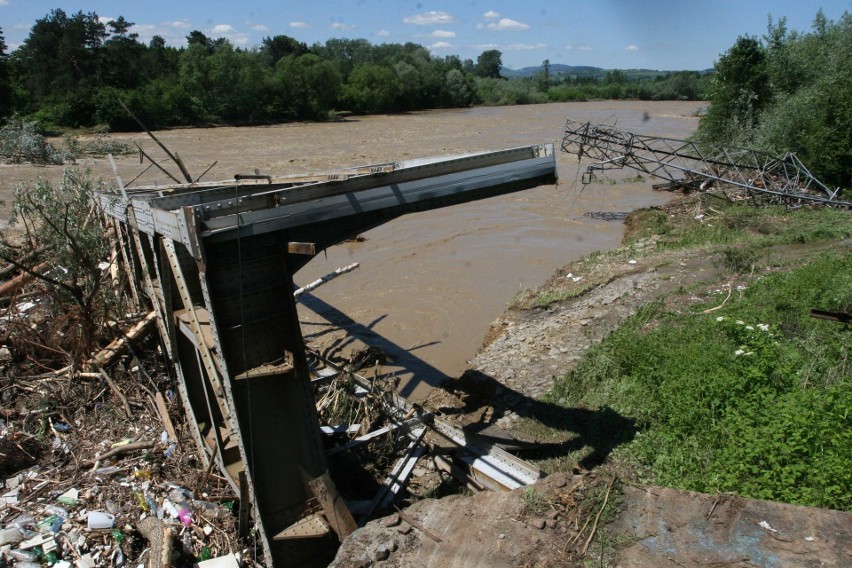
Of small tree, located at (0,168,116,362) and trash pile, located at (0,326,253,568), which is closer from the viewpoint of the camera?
trash pile, located at (0,326,253,568)

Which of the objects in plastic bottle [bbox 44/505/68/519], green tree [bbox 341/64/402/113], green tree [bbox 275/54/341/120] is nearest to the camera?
plastic bottle [bbox 44/505/68/519]

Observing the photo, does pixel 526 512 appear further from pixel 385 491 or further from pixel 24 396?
pixel 24 396

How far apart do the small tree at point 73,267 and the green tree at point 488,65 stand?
9174 centimetres

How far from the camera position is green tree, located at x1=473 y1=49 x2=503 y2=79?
94125 mm

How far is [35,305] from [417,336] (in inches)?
225

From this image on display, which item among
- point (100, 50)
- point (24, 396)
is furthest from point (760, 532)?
point (100, 50)

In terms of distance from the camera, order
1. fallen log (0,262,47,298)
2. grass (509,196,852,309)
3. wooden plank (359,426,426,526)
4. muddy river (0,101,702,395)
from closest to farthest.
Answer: wooden plank (359,426,426,526)
fallen log (0,262,47,298)
muddy river (0,101,702,395)
grass (509,196,852,309)

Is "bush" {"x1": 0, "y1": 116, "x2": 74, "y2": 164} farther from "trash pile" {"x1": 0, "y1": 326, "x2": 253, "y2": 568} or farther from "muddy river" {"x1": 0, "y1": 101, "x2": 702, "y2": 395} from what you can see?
"trash pile" {"x1": 0, "y1": 326, "x2": 253, "y2": 568}

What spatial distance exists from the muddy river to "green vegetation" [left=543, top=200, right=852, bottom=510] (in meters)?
2.88

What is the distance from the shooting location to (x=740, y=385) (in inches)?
251

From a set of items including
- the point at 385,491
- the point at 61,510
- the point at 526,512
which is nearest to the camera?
the point at 526,512

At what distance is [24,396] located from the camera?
6.63 metres

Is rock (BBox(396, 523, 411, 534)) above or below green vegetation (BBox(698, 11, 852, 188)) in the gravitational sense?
below

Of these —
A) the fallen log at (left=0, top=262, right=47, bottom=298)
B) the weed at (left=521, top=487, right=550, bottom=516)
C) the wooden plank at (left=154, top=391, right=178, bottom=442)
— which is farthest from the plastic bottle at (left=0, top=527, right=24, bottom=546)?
the weed at (left=521, top=487, right=550, bottom=516)
